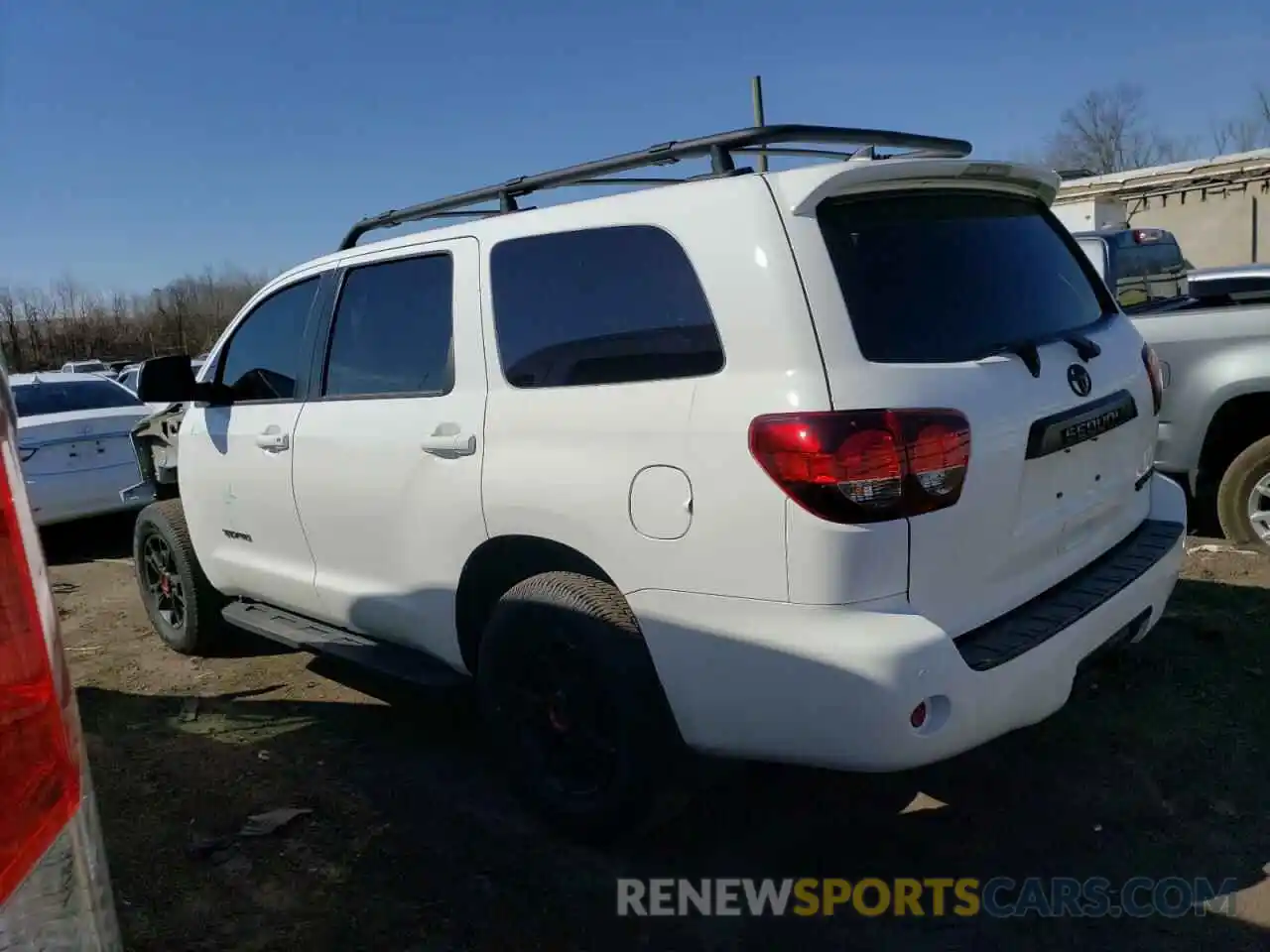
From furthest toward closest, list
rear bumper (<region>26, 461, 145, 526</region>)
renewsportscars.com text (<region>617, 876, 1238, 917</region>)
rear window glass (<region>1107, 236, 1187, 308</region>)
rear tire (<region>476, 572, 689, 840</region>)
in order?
rear window glass (<region>1107, 236, 1187, 308</region>) < rear bumper (<region>26, 461, 145, 526</region>) < rear tire (<region>476, 572, 689, 840</region>) < renewsportscars.com text (<region>617, 876, 1238, 917</region>)

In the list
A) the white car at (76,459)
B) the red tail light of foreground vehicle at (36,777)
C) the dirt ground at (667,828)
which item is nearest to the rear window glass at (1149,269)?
the dirt ground at (667,828)

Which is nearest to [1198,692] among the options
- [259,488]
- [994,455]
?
[994,455]

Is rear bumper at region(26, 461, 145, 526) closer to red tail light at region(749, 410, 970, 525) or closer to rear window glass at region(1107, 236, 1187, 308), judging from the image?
red tail light at region(749, 410, 970, 525)

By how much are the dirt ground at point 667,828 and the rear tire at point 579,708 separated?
7.4 inches

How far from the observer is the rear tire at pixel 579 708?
2.84 m

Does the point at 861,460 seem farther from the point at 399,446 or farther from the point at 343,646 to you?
the point at 343,646

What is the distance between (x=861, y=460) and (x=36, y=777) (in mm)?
1803

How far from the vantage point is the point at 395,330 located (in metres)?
3.73

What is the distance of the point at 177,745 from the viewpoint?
13.6 ft

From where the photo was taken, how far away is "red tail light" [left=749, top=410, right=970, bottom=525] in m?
2.41

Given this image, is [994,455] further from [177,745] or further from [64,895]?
[177,745]

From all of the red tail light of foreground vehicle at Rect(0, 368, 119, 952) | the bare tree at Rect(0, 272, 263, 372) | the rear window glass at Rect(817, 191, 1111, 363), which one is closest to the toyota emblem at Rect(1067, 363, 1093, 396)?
the rear window glass at Rect(817, 191, 1111, 363)

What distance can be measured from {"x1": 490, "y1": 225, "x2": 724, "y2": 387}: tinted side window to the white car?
18.4 feet

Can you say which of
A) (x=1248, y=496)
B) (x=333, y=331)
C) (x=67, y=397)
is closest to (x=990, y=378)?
(x=333, y=331)
